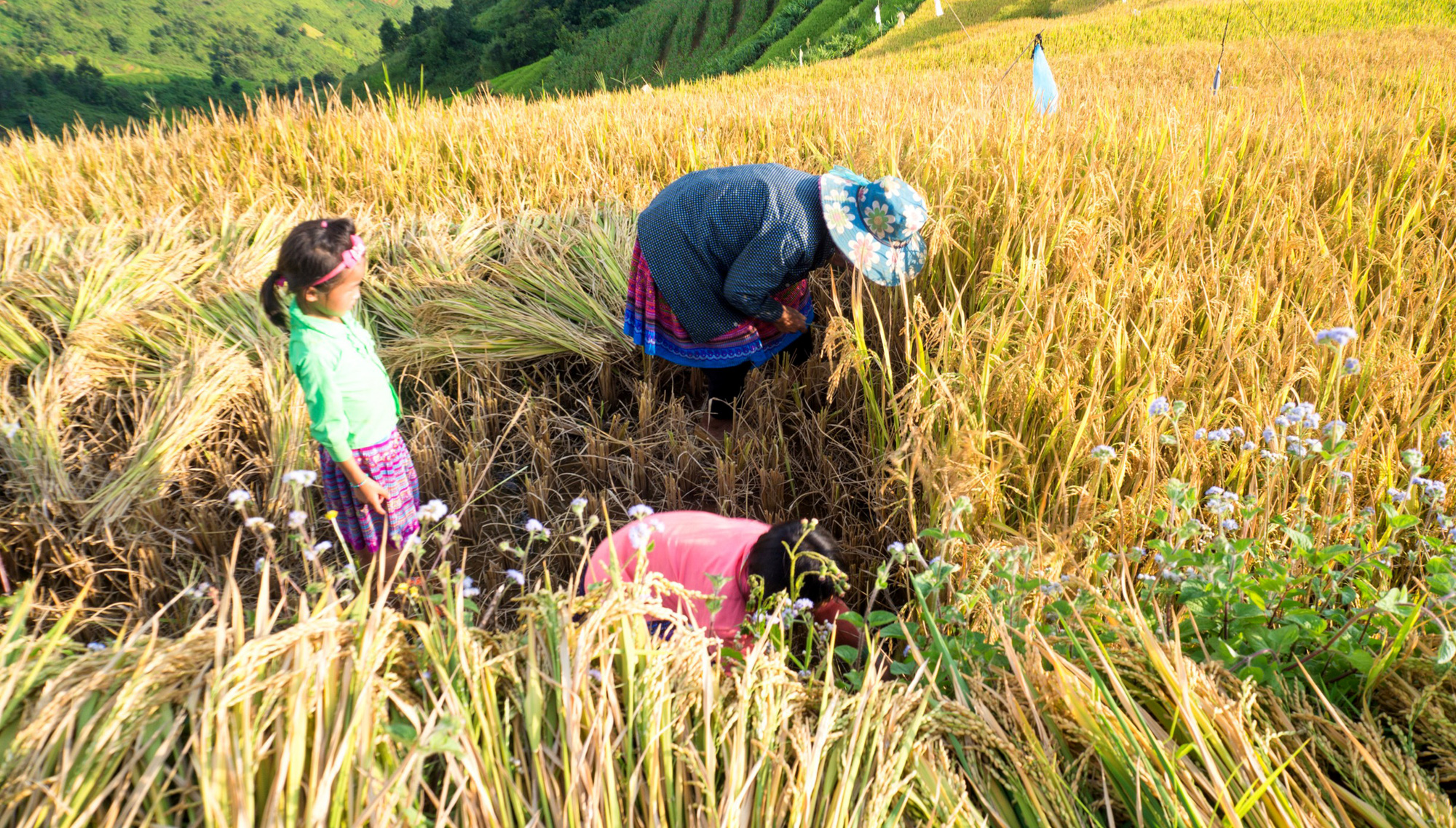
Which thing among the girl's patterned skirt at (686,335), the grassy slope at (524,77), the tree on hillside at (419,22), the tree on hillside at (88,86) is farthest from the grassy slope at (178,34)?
the girl's patterned skirt at (686,335)

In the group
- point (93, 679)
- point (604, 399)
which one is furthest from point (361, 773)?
point (604, 399)

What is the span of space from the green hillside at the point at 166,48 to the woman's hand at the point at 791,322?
78.8 meters

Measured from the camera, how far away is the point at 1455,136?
292 centimetres

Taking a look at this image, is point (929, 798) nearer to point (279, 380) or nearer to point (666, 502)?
point (666, 502)

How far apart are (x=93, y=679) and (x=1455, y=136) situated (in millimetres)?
4458

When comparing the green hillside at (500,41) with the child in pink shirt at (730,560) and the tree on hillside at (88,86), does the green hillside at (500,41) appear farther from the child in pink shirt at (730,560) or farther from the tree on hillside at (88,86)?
the child in pink shirt at (730,560)

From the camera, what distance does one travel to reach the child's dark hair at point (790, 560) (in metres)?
1.50

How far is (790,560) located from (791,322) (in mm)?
1121

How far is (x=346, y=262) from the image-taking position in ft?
5.69

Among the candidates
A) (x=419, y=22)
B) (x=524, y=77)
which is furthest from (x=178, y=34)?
(x=524, y=77)

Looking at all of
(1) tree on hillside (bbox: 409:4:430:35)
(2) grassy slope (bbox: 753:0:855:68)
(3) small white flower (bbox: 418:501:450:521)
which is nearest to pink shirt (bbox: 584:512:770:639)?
(3) small white flower (bbox: 418:501:450:521)

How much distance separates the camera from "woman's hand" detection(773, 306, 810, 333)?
242cm

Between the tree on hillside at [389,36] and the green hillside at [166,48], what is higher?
the green hillside at [166,48]

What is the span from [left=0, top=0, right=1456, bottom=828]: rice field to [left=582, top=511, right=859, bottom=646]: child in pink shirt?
0.39ft
